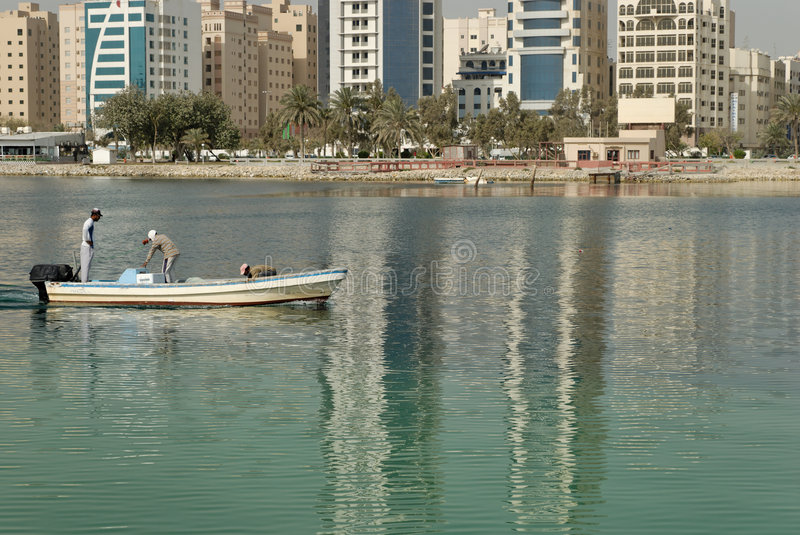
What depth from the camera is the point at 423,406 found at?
67.8 feet

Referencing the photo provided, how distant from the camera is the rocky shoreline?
470 ft

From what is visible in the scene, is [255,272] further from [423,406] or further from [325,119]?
[325,119]

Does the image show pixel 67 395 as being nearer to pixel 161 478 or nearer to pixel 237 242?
pixel 161 478

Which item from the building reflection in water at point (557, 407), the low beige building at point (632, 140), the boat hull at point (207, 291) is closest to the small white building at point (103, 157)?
the low beige building at point (632, 140)

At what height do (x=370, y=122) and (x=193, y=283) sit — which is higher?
(x=370, y=122)

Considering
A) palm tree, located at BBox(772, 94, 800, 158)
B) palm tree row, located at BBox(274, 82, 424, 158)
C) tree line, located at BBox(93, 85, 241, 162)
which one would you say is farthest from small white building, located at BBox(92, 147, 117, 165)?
palm tree, located at BBox(772, 94, 800, 158)

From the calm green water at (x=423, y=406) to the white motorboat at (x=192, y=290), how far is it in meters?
0.49

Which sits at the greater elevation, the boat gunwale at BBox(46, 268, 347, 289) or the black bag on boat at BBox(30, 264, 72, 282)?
the black bag on boat at BBox(30, 264, 72, 282)

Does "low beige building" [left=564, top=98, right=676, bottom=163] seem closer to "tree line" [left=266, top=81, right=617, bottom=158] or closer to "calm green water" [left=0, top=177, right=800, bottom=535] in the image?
"tree line" [left=266, top=81, right=617, bottom=158]

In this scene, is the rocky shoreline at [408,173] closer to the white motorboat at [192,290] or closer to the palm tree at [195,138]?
the palm tree at [195,138]

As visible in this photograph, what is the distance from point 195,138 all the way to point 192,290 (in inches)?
5711

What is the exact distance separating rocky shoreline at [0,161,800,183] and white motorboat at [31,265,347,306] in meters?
113

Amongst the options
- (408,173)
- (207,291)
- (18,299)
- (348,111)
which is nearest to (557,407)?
(207,291)

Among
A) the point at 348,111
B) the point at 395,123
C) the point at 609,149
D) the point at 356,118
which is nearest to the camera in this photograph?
the point at 609,149
